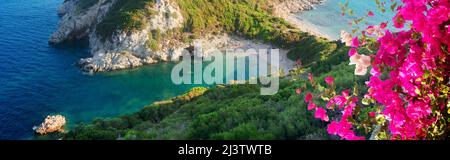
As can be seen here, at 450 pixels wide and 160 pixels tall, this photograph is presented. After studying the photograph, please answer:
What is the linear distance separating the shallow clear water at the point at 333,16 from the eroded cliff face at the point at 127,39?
24.3 m

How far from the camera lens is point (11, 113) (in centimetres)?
5800

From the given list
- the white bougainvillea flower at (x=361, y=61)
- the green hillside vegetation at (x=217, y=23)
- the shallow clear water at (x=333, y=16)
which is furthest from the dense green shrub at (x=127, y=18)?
the white bougainvillea flower at (x=361, y=61)

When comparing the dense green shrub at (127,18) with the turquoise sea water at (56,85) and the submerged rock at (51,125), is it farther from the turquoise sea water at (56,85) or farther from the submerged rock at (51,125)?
the submerged rock at (51,125)

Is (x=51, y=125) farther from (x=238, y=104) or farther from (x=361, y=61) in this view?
(x=361, y=61)

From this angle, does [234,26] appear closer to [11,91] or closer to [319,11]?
[319,11]

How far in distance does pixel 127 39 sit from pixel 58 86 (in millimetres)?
16602

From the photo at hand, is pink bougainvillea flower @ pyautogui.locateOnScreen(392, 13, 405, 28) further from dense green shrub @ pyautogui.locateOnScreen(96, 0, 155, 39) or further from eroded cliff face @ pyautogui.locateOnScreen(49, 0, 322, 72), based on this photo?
dense green shrub @ pyautogui.locateOnScreen(96, 0, 155, 39)

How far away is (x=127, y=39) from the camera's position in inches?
3147

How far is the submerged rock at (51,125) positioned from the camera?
52094 millimetres

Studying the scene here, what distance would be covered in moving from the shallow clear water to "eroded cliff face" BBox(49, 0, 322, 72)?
24307 mm

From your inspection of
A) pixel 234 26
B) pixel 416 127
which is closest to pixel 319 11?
pixel 234 26

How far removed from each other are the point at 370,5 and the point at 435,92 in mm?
112406

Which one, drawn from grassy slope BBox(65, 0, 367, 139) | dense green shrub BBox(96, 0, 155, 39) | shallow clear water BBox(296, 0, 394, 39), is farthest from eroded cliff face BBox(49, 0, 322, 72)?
shallow clear water BBox(296, 0, 394, 39)

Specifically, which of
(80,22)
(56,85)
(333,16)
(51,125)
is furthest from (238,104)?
(333,16)
